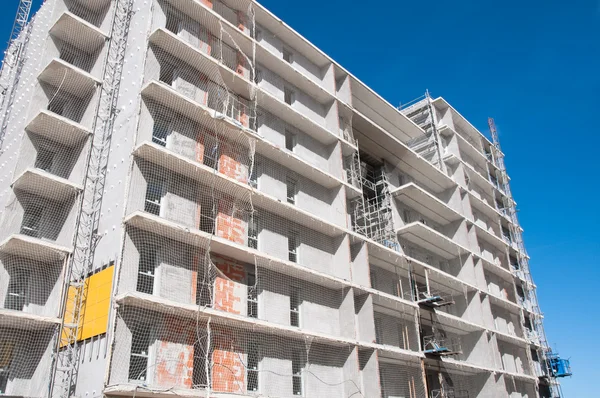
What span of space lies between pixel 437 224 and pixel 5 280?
80.0 feet

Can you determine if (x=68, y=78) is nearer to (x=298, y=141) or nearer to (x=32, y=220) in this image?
(x=32, y=220)

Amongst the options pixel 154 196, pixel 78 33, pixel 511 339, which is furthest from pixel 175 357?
pixel 511 339

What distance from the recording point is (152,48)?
62.5 feet

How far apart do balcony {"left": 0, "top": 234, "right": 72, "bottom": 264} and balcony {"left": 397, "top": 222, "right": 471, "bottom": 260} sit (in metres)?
16.7

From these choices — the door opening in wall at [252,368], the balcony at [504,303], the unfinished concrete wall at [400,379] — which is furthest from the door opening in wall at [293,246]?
the balcony at [504,303]

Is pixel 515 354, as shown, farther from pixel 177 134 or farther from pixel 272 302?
pixel 177 134

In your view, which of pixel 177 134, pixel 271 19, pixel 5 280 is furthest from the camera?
pixel 271 19

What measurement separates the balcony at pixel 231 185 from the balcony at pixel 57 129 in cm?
402

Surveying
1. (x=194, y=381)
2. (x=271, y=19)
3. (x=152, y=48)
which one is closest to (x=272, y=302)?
(x=194, y=381)

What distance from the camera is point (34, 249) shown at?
17.1 m

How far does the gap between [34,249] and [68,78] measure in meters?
6.99

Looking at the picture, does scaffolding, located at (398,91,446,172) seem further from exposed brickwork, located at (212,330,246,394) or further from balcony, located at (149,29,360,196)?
exposed brickwork, located at (212,330,246,394)

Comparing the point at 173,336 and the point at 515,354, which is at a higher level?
the point at 515,354

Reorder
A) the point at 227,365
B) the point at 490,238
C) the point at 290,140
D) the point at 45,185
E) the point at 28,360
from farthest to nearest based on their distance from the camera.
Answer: the point at 490,238 → the point at 290,140 → the point at 45,185 → the point at 227,365 → the point at 28,360
